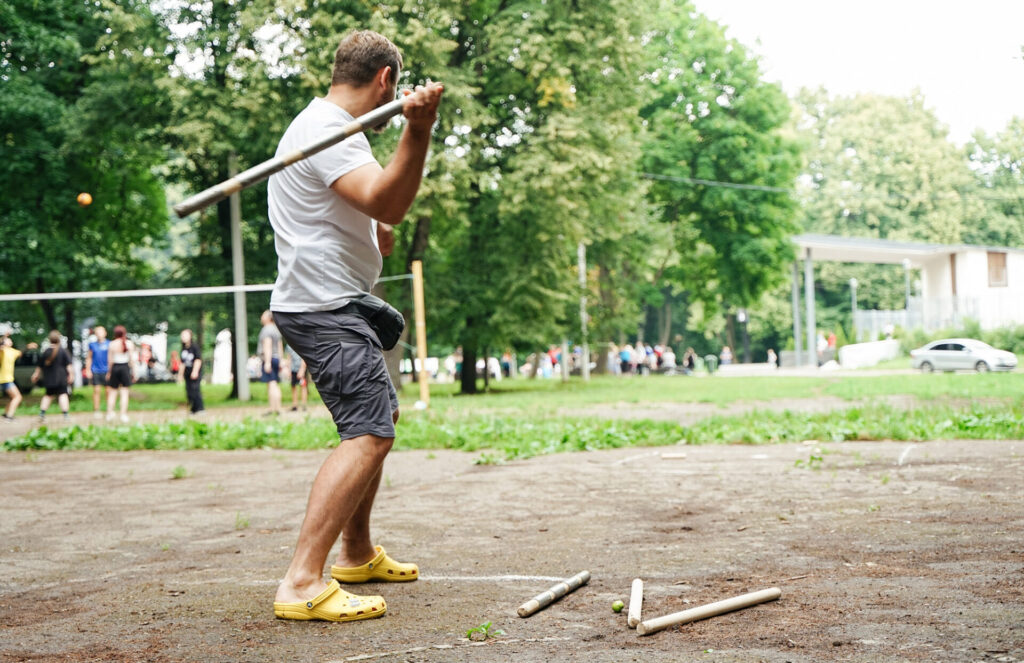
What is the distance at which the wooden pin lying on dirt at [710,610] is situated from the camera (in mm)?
3291

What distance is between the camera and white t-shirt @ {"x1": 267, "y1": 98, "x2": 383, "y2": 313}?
3.89m

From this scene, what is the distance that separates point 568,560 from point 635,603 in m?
1.15

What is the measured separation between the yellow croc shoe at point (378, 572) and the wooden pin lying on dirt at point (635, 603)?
3.18 feet

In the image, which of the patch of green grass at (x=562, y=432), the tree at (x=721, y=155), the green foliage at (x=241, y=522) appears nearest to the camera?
the green foliage at (x=241, y=522)

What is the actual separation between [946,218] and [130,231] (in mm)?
50416

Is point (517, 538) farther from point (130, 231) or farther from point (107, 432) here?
point (130, 231)

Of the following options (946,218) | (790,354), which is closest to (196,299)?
(790,354)

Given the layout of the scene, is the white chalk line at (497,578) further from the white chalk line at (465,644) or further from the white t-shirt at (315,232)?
the white t-shirt at (315,232)

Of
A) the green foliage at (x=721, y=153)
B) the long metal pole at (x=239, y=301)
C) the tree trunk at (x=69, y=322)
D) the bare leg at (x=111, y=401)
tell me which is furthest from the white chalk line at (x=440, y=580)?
the green foliage at (x=721, y=153)

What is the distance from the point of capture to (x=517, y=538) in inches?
210

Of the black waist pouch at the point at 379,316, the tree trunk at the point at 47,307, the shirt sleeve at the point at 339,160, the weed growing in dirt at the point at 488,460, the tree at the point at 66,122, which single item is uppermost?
the tree at the point at 66,122

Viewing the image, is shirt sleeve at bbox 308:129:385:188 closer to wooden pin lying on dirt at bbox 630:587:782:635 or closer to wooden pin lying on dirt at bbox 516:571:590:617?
wooden pin lying on dirt at bbox 516:571:590:617

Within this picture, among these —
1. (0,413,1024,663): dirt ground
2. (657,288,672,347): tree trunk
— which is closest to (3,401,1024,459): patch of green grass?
(0,413,1024,663): dirt ground

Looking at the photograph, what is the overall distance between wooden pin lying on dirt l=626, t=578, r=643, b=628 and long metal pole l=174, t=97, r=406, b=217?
1803 millimetres
